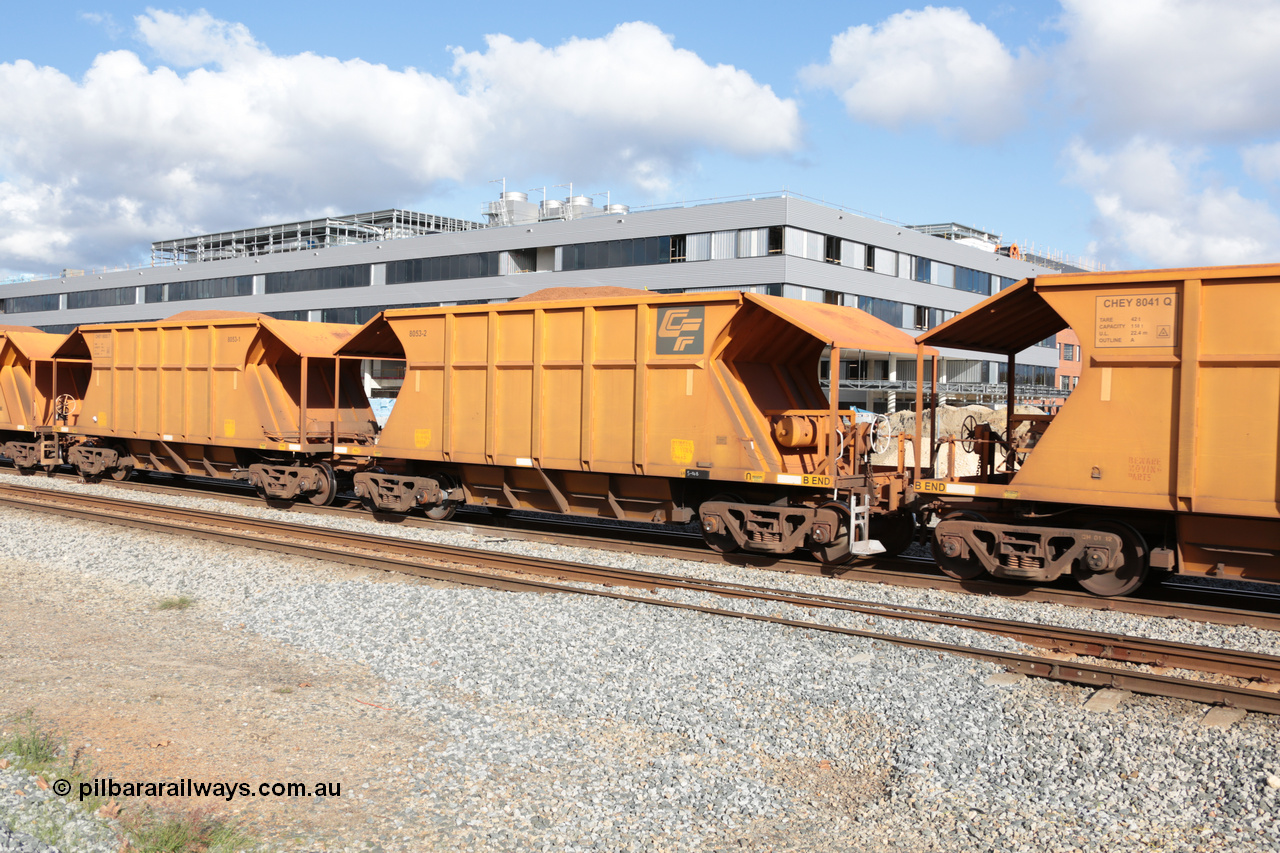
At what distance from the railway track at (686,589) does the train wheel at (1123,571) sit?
5.94 feet

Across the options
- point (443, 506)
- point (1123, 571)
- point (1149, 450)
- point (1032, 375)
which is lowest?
point (443, 506)

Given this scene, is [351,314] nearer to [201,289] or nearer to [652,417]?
[201,289]

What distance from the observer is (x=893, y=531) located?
12531 millimetres

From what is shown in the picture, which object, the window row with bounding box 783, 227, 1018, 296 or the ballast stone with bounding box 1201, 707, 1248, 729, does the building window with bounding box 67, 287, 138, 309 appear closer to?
the window row with bounding box 783, 227, 1018, 296

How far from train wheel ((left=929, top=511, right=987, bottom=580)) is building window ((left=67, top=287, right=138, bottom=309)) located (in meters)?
76.8

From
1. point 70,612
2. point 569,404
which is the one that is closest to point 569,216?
point 569,404

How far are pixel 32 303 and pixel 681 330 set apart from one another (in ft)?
296

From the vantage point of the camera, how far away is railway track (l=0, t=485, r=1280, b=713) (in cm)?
720

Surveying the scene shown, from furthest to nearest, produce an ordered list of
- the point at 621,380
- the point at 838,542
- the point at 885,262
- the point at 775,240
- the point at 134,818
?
the point at 885,262, the point at 775,240, the point at 621,380, the point at 838,542, the point at 134,818

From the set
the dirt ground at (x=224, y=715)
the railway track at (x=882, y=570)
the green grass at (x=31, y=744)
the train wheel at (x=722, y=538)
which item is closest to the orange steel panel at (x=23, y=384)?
the railway track at (x=882, y=570)

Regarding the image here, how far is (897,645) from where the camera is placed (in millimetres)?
8273

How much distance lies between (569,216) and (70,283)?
51415 mm

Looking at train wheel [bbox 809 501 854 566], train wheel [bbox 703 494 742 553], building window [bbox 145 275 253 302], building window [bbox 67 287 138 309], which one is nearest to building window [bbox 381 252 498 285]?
building window [bbox 145 275 253 302]

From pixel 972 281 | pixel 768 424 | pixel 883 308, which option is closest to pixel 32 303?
pixel 883 308
